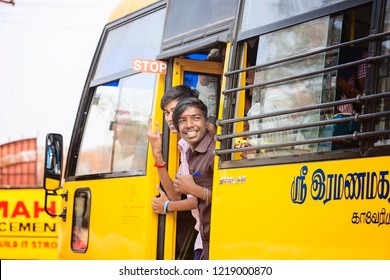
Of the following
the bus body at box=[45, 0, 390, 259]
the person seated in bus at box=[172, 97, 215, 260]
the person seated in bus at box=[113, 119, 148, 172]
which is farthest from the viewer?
the person seated in bus at box=[113, 119, 148, 172]

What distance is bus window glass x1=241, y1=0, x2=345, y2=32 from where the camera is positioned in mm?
4930

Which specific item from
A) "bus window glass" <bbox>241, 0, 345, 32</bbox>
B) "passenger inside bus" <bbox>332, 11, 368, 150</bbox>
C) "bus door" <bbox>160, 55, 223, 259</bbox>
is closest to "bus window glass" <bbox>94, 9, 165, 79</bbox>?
"bus door" <bbox>160, 55, 223, 259</bbox>

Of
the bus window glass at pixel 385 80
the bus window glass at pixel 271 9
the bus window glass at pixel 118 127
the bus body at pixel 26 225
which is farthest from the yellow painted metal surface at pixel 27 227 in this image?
the bus window glass at pixel 385 80

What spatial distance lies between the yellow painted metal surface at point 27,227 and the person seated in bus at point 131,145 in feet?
20.3

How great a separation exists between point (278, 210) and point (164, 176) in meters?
1.42

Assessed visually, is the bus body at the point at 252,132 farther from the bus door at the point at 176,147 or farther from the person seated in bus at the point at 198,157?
the person seated in bus at the point at 198,157

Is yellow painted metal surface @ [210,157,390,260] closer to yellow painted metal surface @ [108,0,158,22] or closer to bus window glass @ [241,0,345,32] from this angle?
bus window glass @ [241,0,345,32]

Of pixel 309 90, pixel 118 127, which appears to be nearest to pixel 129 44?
pixel 118 127

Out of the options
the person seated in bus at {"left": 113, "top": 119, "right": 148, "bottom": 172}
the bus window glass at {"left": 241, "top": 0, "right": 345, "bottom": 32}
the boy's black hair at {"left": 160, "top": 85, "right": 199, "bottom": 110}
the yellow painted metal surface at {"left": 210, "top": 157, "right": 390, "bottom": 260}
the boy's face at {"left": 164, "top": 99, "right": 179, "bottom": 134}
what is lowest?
the yellow painted metal surface at {"left": 210, "top": 157, "right": 390, "bottom": 260}

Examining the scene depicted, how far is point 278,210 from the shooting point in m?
4.76

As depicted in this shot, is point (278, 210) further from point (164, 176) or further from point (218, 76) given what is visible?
point (218, 76)

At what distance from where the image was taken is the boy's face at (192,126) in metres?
5.84

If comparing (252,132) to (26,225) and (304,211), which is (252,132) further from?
(26,225)

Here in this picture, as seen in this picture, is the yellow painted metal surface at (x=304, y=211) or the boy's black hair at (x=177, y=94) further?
the boy's black hair at (x=177, y=94)
